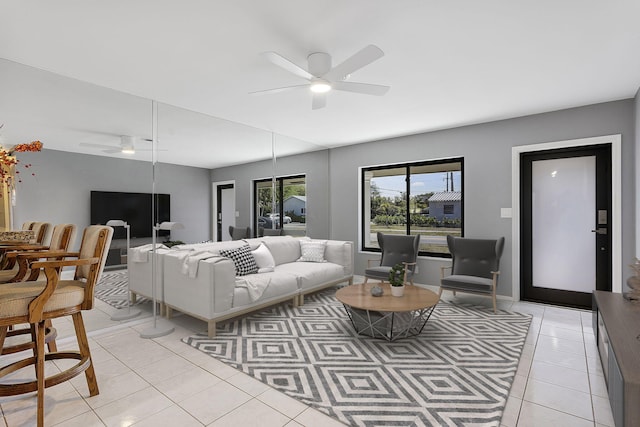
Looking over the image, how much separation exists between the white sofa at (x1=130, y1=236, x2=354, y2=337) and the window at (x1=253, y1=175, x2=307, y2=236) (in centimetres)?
51

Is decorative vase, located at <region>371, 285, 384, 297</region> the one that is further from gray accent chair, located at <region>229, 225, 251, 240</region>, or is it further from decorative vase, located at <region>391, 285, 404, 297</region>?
gray accent chair, located at <region>229, 225, 251, 240</region>

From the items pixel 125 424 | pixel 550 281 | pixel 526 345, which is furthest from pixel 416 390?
pixel 550 281

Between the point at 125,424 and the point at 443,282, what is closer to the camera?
the point at 125,424

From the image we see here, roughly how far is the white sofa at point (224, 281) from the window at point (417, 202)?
5.14ft

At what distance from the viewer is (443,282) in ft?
13.5

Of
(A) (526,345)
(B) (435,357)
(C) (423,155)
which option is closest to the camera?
(B) (435,357)

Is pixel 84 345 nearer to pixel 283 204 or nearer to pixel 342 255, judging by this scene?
pixel 342 255

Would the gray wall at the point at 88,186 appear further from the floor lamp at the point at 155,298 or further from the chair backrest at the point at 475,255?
the chair backrest at the point at 475,255

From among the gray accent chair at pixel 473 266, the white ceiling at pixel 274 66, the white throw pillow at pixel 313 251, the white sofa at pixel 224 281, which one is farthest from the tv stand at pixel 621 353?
the white throw pillow at pixel 313 251

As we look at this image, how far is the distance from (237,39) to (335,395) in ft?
8.81

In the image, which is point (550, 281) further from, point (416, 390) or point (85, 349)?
point (85, 349)

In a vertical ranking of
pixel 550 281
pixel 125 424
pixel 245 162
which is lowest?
pixel 125 424

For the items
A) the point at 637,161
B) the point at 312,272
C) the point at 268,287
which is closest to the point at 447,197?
the point at 637,161

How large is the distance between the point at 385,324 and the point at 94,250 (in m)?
2.49
